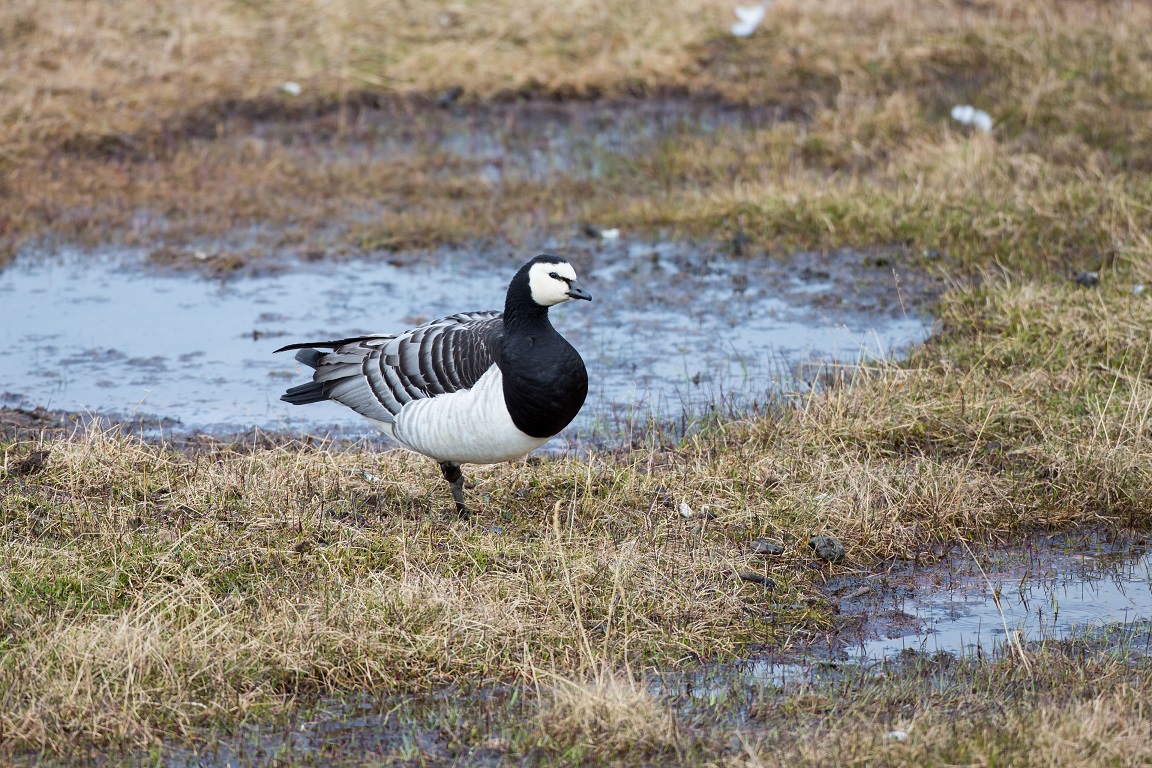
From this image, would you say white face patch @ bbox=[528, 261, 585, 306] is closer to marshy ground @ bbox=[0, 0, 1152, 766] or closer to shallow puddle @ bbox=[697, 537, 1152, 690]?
marshy ground @ bbox=[0, 0, 1152, 766]

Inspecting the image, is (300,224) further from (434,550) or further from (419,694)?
(419,694)

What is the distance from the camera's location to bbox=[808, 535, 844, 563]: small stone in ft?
20.0

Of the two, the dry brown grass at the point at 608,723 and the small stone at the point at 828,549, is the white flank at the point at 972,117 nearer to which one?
the small stone at the point at 828,549

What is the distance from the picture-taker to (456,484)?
650 cm

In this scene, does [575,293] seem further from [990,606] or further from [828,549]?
[990,606]

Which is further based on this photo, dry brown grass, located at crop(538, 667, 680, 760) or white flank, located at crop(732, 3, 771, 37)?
white flank, located at crop(732, 3, 771, 37)

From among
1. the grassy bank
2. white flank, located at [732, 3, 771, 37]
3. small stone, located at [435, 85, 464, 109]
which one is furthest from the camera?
white flank, located at [732, 3, 771, 37]

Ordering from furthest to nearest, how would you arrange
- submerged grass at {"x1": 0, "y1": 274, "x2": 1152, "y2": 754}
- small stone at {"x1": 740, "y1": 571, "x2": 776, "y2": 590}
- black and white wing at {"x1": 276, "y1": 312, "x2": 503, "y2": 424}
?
black and white wing at {"x1": 276, "y1": 312, "x2": 503, "y2": 424}, small stone at {"x1": 740, "y1": 571, "x2": 776, "y2": 590}, submerged grass at {"x1": 0, "y1": 274, "x2": 1152, "y2": 754}

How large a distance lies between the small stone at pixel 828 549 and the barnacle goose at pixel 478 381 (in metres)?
1.31

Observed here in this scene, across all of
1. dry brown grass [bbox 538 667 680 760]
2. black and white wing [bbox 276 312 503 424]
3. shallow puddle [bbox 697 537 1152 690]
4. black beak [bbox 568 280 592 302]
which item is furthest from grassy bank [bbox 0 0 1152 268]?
dry brown grass [bbox 538 667 680 760]

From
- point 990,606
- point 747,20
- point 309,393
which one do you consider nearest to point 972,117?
point 747,20

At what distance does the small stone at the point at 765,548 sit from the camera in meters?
6.10

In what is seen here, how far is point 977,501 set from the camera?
6.48 meters

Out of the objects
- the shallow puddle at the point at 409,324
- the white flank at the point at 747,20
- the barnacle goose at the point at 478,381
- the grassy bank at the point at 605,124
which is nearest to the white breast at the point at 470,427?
the barnacle goose at the point at 478,381
